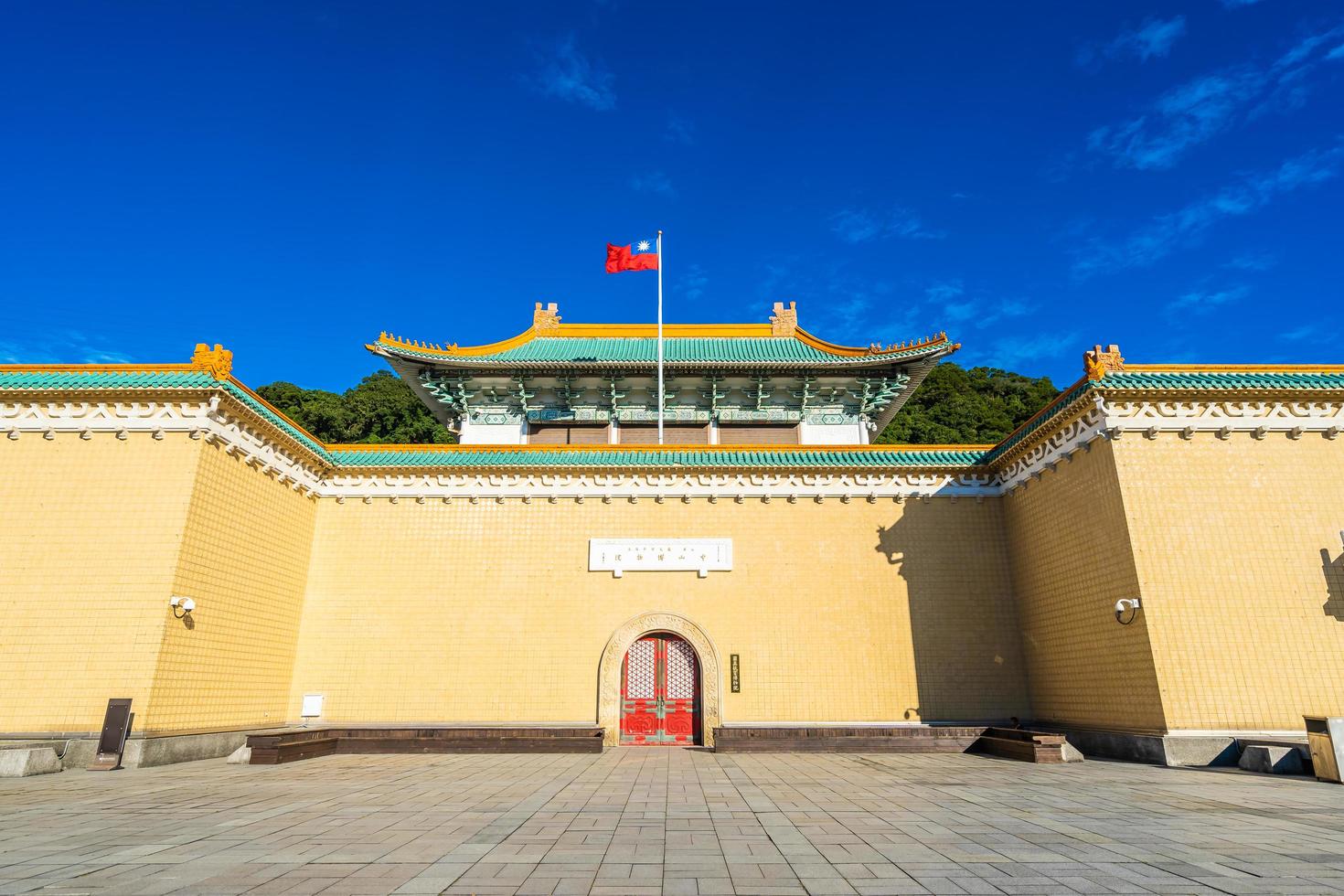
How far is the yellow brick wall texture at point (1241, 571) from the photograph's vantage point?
955 cm

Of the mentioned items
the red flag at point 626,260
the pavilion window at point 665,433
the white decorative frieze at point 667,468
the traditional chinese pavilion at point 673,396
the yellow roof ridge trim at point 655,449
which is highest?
the red flag at point 626,260

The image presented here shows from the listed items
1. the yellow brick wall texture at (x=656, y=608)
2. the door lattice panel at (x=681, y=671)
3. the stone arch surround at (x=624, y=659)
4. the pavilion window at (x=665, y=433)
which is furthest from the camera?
the pavilion window at (x=665, y=433)

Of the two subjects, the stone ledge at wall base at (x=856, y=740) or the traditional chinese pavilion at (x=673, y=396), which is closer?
the stone ledge at wall base at (x=856, y=740)

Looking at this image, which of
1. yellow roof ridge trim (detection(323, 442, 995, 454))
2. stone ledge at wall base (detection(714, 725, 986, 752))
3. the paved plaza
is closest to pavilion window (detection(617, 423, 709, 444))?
yellow roof ridge trim (detection(323, 442, 995, 454))

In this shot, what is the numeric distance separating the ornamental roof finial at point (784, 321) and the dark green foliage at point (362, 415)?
81.0 feet

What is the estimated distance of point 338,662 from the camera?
13039 mm

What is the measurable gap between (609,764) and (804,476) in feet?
21.8

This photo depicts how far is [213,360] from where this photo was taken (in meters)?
10.9

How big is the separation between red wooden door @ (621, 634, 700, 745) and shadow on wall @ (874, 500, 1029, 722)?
4008 millimetres

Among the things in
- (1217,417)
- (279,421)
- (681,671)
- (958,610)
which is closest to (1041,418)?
(1217,417)

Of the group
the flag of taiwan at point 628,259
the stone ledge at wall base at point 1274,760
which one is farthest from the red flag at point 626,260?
the stone ledge at wall base at point 1274,760

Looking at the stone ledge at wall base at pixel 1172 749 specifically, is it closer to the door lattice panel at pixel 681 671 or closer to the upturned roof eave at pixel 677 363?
the door lattice panel at pixel 681 671

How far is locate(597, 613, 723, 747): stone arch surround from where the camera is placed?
500 inches

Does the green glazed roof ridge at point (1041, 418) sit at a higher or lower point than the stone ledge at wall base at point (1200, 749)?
higher
